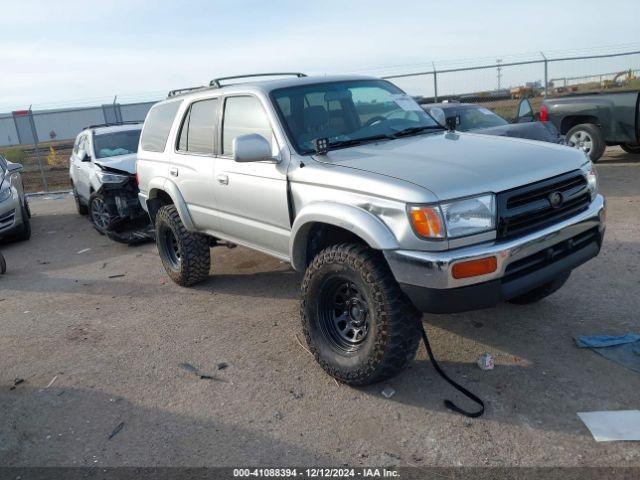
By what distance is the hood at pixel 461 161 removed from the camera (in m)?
3.16

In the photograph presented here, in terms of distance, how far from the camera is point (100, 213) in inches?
339

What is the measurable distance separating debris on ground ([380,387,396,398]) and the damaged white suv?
5.45 meters

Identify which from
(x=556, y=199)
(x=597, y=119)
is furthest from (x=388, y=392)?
(x=597, y=119)

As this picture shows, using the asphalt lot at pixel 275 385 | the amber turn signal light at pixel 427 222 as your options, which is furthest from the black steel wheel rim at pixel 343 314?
the amber turn signal light at pixel 427 222

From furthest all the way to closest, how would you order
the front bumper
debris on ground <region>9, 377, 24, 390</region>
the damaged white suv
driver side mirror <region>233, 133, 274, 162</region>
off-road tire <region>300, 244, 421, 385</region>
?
the damaged white suv
debris on ground <region>9, 377, 24, 390</region>
driver side mirror <region>233, 133, 274, 162</region>
off-road tire <region>300, 244, 421, 385</region>
the front bumper

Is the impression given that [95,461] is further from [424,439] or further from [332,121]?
[332,121]

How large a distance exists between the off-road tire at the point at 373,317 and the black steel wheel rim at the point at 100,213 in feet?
18.9

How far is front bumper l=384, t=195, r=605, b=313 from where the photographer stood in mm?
3041

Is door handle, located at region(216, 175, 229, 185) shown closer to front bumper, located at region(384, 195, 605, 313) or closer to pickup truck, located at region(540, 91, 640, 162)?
front bumper, located at region(384, 195, 605, 313)

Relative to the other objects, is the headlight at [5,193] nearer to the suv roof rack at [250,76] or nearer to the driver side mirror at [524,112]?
the suv roof rack at [250,76]

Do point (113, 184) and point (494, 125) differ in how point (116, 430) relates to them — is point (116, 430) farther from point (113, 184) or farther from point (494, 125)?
point (494, 125)

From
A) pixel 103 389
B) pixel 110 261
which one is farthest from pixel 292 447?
pixel 110 261

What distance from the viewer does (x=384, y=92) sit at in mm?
4828

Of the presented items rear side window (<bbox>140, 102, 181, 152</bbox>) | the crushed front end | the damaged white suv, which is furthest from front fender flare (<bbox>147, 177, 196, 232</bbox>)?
the crushed front end
